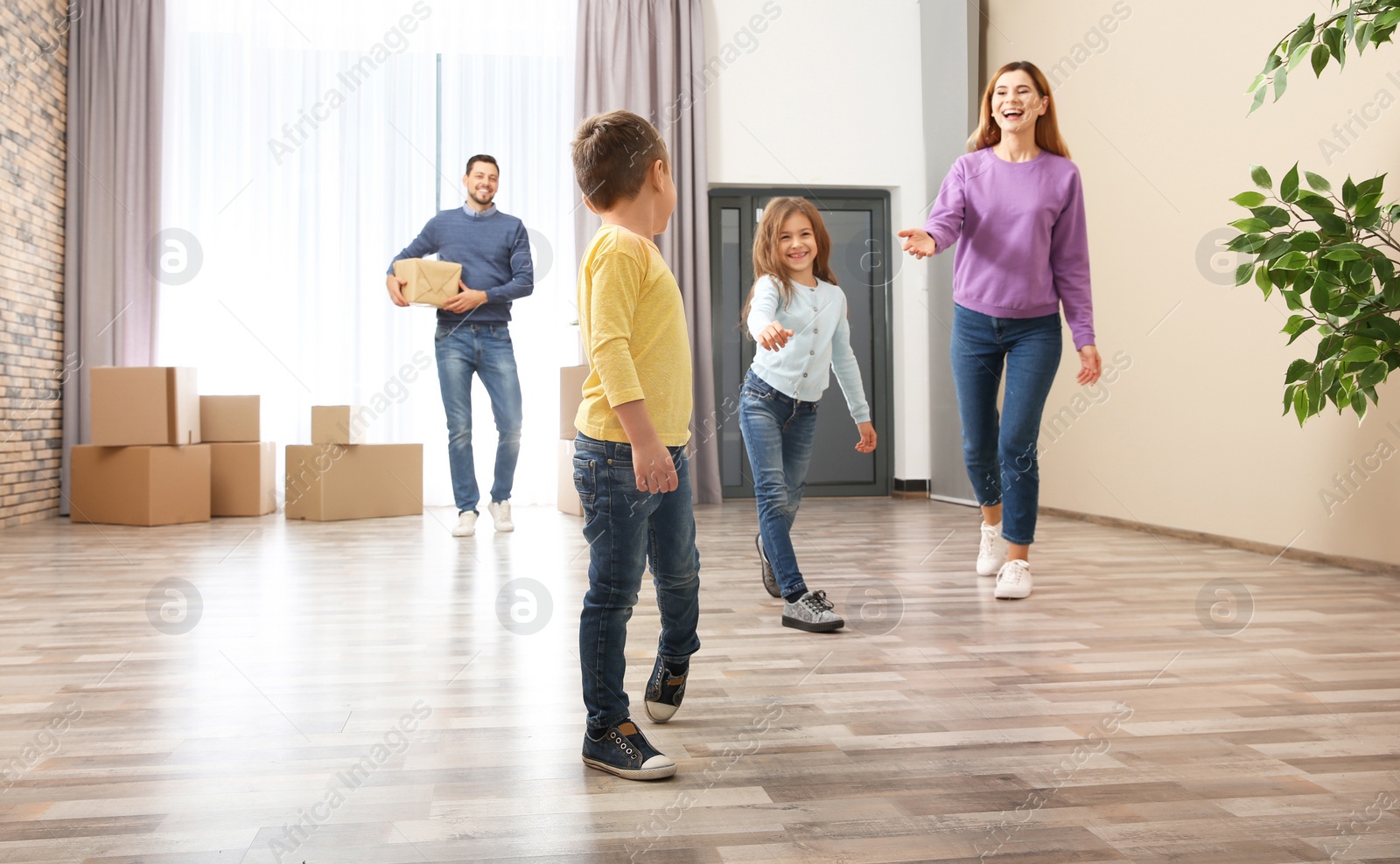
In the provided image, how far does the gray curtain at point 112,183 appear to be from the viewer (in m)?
4.77

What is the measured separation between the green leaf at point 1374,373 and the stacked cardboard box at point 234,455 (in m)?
4.21

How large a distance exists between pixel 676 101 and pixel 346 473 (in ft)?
8.12

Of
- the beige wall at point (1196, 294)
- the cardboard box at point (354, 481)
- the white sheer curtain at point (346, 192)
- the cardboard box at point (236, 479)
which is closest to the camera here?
the beige wall at point (1196, 294)

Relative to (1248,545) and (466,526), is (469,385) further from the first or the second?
(1248,545)

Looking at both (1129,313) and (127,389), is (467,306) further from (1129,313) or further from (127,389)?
(1129,313)

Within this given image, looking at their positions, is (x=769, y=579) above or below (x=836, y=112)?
below

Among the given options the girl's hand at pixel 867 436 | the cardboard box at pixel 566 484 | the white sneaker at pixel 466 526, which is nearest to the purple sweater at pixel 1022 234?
the girl's hand at pixel 867 436

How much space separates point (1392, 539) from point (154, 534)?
4.04 metres

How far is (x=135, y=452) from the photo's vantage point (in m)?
4.17

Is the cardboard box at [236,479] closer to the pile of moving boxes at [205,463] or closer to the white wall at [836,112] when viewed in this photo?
the pile of moving boxes at [205,463]

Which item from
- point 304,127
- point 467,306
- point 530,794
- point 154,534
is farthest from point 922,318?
point 530,794

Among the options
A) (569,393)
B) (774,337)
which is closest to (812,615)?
(774,337)

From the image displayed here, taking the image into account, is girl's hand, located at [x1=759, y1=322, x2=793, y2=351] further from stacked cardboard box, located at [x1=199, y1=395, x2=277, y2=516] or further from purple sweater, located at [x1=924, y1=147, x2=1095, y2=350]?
stacked cardboard box, located at [x1=199, y1=395, x2=277, y2=516]

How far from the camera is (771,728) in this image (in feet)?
4.80
